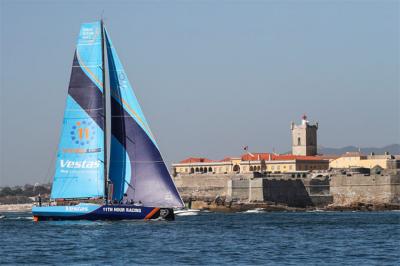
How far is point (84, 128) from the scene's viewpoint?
50094 mm

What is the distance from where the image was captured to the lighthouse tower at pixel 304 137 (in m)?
145

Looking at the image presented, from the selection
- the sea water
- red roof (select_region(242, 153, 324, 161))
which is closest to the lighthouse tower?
red roof (select_region(242, 153, 324, 161))

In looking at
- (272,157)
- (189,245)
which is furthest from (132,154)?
(272,157)

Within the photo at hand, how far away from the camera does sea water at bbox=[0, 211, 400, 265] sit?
33.8 metres

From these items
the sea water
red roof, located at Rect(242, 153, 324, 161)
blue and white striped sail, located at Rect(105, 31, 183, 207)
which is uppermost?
red roof, located at Rect(242, 153, 324, 161)

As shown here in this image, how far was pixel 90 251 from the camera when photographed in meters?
36.5

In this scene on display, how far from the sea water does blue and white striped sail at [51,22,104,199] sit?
194cm

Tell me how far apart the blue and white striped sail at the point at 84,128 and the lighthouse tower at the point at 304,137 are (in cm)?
9626

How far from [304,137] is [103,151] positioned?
318ft

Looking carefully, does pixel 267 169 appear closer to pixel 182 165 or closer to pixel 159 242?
pixel 182 165

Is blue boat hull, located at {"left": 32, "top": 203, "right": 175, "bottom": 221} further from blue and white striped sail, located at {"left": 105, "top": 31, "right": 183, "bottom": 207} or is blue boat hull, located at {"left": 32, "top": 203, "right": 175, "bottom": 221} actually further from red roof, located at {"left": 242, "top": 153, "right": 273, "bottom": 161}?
red roof, located at {"left": 242, "top": 153, "right": 273, "bottom": 161}

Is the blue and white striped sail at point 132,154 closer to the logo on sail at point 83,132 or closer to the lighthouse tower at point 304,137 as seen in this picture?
the logo on sail at point 83,132

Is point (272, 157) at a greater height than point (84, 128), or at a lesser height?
greater

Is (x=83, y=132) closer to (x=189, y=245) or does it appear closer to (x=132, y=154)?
(x=132, y=154)
